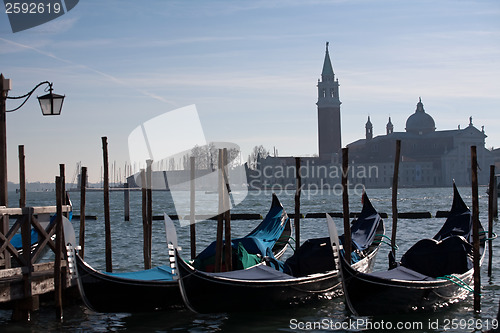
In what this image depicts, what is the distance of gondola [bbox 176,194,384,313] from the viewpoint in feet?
23.2

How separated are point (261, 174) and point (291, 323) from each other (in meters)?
70.0

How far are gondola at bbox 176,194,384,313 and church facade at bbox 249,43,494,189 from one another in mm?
66317

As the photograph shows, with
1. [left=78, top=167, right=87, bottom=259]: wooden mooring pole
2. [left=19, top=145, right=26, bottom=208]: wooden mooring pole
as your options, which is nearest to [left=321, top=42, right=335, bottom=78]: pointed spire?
[left=78, top=167, right=87, bottom=259]: wooden mooring pole

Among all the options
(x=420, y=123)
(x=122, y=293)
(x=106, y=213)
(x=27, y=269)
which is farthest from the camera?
(x=420, y=123)

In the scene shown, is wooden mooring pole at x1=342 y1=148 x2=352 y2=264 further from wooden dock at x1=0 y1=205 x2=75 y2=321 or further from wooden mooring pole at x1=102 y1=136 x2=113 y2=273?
wooden dock at x1=0 y1=205 x2=75 y2=321

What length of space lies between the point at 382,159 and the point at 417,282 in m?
73.9

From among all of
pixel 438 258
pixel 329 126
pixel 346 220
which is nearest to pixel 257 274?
pixel 346 220

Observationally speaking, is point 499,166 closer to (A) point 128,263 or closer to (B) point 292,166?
(B) point 292,166

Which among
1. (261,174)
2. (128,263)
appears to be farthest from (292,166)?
(128,263)

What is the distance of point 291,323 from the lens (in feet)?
23.5

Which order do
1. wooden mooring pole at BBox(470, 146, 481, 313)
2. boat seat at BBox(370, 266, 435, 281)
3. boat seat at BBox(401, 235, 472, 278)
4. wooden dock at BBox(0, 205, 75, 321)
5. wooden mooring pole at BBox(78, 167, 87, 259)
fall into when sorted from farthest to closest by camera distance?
wooden mooring pole at BBox(78, 167, 87, 259)
boat seat at BBox(401, 235, 472, 278)
boat seat at BBox(370, 266, 435, 281)
wooden mooring pole at BBox(470, 146, 481, 313)
wooden dock at BBox(0, 205, 75, 321)

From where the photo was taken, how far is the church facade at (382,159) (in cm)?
7531

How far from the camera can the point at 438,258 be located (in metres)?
8.02

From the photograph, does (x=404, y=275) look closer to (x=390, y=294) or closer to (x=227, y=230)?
(x=390, y=294)
